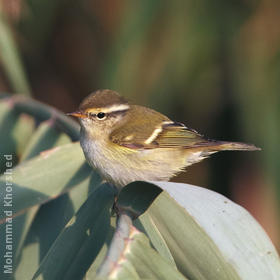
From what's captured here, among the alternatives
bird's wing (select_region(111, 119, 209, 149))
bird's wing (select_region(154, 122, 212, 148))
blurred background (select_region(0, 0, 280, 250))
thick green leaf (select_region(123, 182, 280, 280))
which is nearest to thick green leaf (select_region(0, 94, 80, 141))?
bird's wing (select_region(111, 119, 209, 149))

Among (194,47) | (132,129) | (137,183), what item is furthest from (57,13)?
(137,183)

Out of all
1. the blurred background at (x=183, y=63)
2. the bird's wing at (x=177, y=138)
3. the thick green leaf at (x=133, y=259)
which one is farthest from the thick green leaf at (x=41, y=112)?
the thick green leaf at (x=133, y=259)

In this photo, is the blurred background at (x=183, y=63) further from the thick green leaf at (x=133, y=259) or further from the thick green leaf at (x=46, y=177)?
the thick green leaf at (x=133, y=259)

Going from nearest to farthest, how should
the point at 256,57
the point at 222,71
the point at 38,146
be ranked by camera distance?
the point at 38,146, the point at 256,57, the point at 222,71

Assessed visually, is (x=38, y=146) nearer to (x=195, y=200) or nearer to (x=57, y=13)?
(x=195, y=200)

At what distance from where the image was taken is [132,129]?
7.83ft

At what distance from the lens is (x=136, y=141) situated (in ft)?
7.58

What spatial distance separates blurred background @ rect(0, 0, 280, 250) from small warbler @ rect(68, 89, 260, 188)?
0.94 metres

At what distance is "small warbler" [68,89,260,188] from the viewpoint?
2.21 metres

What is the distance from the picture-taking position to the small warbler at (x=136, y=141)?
7.23 ft

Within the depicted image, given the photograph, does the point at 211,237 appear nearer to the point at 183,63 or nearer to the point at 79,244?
the point at 79,244

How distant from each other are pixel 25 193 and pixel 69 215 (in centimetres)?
19

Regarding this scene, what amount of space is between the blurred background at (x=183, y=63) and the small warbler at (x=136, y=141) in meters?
0.94

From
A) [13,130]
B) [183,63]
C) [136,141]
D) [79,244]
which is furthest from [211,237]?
[183,63]
